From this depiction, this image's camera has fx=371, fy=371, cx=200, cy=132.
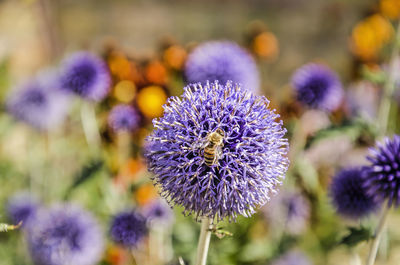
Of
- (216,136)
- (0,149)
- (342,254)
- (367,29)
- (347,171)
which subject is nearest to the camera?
(216,136)

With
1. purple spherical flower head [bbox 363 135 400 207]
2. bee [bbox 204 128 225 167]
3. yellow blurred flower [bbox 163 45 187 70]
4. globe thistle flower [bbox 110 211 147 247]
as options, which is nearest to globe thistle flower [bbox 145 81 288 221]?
bee [bbox 204 128 225 167]

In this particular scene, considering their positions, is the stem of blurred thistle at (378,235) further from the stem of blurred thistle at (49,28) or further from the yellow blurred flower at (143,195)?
the stem of blurred thistle at (49,28)

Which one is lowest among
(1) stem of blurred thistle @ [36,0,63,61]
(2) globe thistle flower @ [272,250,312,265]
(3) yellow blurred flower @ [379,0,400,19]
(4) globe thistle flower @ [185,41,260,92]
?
(2) globe thistle flower @ [272,250,312,265]

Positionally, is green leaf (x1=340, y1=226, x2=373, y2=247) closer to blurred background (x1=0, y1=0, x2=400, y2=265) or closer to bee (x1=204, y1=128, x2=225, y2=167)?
blurred background (x1=0, y1=0, x2=400, y2=265)

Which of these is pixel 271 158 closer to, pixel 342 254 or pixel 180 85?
pixel 180 85

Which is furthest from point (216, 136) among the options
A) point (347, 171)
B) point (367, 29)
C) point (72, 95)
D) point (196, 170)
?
point (367, 29)

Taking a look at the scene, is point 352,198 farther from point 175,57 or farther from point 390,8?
point 390,8

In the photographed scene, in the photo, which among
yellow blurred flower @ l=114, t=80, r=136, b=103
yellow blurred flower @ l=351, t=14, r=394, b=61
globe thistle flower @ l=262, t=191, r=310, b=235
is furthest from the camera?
yellow blurred flower @ l=351, t=14, r=394, b=61
